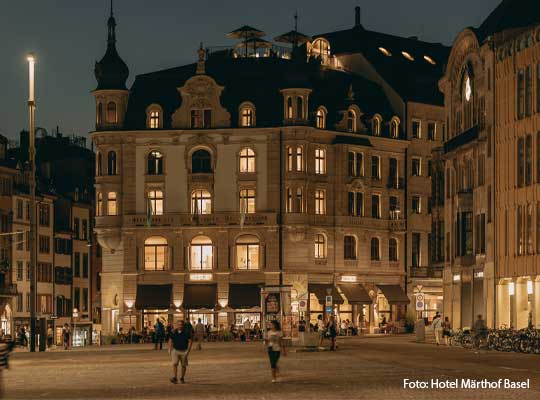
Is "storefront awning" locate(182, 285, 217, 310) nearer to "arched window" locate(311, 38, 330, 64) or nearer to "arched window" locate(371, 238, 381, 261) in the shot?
"arched window" locate(371, 238, 381, 261)

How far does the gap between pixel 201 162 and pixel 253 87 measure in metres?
6.75

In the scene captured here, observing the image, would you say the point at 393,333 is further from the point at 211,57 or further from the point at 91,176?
the point at 91,176

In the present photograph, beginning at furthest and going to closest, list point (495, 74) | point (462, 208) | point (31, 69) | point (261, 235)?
point (261, 235) → point (462, 208) → point (495, 74) → point (31, 69)

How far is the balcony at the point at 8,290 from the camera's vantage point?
115125 millimetres

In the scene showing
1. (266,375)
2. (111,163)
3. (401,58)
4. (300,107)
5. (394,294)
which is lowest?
(266,375)

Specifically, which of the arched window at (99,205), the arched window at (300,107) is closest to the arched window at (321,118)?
the arched window at (300,107)

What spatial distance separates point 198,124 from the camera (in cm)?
11388

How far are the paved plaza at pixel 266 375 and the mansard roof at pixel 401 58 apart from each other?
57.7 meters

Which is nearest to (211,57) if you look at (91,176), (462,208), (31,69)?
(91,176)

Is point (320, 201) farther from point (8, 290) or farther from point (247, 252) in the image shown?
point (8, 290)

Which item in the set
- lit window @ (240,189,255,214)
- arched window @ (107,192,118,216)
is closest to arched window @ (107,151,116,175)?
arched window @ (107,192,118,216)

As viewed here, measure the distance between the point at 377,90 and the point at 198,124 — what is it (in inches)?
620

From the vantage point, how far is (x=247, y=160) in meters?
114

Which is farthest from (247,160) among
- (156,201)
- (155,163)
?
(156,201)
